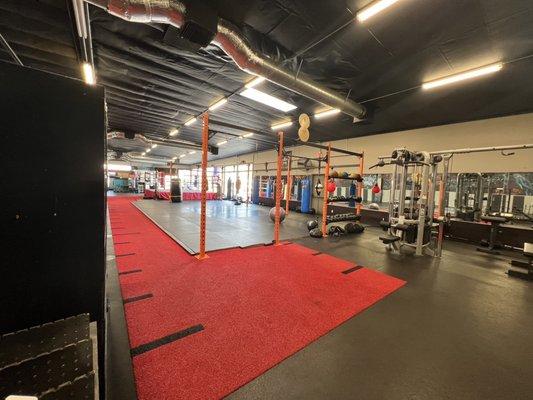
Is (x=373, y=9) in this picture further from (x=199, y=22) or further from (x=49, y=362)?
(x=49, y=362)

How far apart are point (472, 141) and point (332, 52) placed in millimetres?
5478

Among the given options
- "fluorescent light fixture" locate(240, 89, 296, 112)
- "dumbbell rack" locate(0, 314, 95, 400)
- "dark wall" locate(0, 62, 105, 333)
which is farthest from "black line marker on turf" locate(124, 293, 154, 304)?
"fluorescent light fixture" locate(240, 89, 296, 112)

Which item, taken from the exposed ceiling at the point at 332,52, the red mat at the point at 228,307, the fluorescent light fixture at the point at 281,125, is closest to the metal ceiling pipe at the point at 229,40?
the exposed ceiling at the point at 332,52

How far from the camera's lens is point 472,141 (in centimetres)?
623

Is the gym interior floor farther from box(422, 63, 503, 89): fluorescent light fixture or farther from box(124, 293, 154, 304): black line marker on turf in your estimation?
box(422, 63, 503, 89): fluorescent light fixture

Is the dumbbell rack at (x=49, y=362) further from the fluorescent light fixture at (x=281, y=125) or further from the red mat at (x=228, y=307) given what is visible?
the fluorescent light fixture at (x=281, y=125)

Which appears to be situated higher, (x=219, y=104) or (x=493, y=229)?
(x=219, y=104)

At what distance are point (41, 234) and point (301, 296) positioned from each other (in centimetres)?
242

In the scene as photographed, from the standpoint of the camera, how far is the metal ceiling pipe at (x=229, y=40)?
2537mm

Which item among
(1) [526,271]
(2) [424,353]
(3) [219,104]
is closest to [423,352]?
(2) [424,353]

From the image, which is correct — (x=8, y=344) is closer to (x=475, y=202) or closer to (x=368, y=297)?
(x=368, y=297)

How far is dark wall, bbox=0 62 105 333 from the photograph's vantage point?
1012mm

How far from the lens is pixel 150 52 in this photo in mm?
3865

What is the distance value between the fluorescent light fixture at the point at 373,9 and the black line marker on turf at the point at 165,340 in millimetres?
4124
